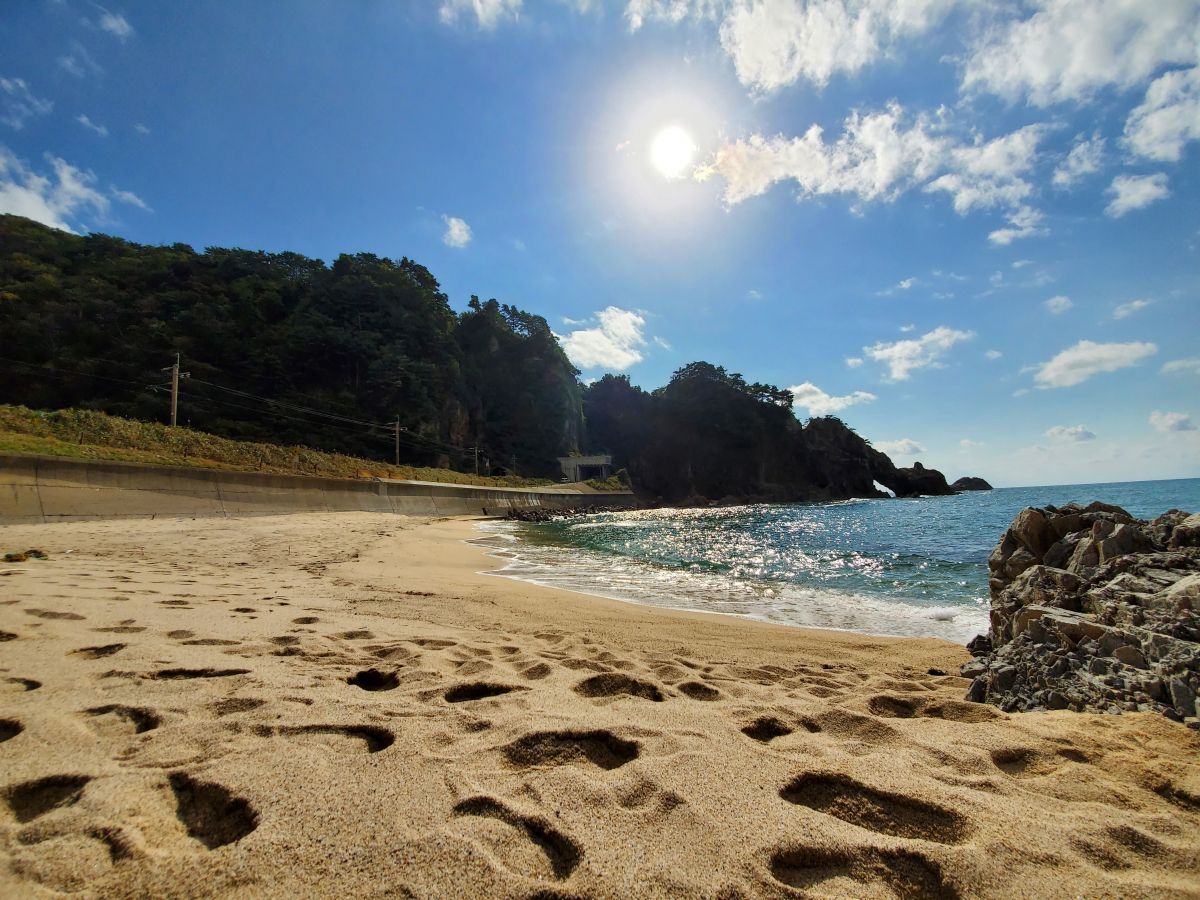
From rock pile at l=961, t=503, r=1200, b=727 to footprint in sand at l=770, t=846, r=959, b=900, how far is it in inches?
89.0

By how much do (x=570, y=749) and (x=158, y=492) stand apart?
19277mm

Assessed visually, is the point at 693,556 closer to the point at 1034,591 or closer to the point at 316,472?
the point at 1034,591

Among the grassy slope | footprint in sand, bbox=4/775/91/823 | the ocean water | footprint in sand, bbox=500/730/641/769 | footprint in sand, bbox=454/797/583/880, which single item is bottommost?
the ocean water

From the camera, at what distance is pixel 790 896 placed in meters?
1.39

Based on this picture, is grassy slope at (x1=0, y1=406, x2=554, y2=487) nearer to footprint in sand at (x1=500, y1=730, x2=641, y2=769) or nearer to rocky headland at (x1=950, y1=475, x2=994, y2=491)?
footprint in sand at (x1=500, y1=730, x2=641, y2=769)

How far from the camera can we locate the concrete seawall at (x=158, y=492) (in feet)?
40.0

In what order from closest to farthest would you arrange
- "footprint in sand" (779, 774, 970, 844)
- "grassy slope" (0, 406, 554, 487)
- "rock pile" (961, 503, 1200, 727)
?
"footprint in sand" (779, 774, 970, 844) < "rock pile" (961, 503, 1200, 727) < "grassy slope" (0, 406, 554, 487)

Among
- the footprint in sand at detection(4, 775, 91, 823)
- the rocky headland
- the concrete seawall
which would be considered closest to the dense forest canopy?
the concrete seawall

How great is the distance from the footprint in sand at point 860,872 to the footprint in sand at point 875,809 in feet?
0.62

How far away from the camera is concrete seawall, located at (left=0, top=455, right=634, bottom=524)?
1219cm

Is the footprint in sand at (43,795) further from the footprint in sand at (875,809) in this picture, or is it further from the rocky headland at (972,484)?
the rocky headland at (972,484)

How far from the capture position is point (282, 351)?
156 ft

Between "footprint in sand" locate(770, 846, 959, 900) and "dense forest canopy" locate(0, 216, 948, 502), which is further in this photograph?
"dense forest canopy" locate(0, 216, 948, 502)

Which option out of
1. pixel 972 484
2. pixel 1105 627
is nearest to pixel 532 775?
pixel 1105 627
